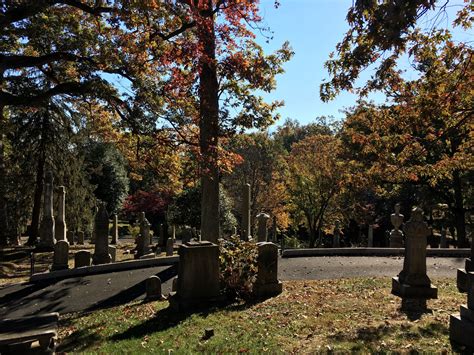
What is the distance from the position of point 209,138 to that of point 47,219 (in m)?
10.7

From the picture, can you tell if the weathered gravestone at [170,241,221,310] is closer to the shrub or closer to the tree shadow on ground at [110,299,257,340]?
the tree shadow on ground at [110,299,257,340]

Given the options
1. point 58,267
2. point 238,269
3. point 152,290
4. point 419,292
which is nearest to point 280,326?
point 238,269

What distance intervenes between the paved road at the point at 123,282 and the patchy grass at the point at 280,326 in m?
1.26

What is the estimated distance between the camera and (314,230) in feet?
89.1

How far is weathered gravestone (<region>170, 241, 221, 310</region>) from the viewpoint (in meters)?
8.74

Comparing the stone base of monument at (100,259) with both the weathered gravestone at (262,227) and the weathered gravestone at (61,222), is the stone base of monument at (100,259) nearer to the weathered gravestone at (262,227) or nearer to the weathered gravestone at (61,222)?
the weathered gravestone at (61,222)

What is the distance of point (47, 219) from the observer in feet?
60.8

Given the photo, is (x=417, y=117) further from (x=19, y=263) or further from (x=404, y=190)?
(x=404, y=190)

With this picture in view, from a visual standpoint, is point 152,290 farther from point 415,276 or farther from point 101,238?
point 415,276

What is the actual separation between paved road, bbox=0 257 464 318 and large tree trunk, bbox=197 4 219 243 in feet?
7.48

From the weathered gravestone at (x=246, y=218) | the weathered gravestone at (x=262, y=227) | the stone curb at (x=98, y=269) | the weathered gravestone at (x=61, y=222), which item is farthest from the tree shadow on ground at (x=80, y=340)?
the weathered gravestone at (x=61, y=222)

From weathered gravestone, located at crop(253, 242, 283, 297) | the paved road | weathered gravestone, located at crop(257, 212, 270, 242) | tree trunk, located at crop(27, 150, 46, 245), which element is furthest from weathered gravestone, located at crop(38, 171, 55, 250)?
weathered gravestone, located at crop(253, 242, 283, 297)

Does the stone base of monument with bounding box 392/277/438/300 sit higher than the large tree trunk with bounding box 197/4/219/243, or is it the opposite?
the large tree trunk with bounding box 197/4/219/243

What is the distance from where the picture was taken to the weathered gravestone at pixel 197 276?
874 centimetres
